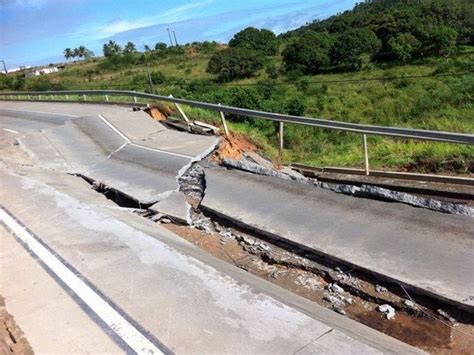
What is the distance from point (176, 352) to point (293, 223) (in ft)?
12.1

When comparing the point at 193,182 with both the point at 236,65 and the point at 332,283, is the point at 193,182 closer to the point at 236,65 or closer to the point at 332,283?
the point at 332,283

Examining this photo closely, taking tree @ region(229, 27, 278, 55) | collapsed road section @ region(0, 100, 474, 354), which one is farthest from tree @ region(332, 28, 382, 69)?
collapsed road section @ region(0, 100, 474, 354)

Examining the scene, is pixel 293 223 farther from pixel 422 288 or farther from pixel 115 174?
pixel 115 174

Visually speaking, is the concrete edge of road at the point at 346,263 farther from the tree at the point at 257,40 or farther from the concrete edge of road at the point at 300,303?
the tree at the point at 257,40

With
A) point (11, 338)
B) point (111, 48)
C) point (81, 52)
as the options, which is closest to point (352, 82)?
point (11, 338)

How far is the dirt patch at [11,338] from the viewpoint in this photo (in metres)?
4.72

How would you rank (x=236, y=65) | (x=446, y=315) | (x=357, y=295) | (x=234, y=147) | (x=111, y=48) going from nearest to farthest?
1. (x=446, y=315)
2. (x=357, y=295)
3. (x=234, y=147)
4. (x=236, y=65)
5. (x=111, y=48)

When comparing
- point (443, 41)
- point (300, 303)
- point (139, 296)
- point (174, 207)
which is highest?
point (139, 296)

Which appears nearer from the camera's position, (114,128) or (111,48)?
(114,128)

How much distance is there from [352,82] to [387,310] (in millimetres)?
46572

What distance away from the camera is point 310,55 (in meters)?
60.3

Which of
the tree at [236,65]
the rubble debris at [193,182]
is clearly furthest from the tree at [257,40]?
the rubble debris at [193,182]

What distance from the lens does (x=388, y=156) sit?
→ 13.8m

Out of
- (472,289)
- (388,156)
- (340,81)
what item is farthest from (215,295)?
(340,81)
